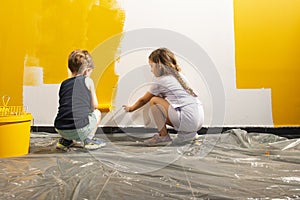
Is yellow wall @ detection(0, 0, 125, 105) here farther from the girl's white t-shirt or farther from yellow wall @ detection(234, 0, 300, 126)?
yellow wall @ detection(234, 0, 300, 126)

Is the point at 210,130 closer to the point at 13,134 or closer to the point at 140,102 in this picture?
the point at 140,102

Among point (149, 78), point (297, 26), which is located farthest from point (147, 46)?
point (297, 26)

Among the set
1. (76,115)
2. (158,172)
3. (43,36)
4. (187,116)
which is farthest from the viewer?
(43,36)

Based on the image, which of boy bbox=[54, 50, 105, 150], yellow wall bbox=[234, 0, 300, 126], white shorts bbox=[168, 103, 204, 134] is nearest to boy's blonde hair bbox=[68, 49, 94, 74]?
boy bbox=[54, 50, 105, 150]

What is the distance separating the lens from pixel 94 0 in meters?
1.63

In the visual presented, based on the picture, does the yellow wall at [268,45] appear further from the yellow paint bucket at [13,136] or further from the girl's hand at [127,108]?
the yellow paint bucket at [13,136]

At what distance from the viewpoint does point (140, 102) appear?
1516 millimetres

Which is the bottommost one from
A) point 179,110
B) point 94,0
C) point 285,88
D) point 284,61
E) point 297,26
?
point 179,110

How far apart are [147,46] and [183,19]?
0.98 feet

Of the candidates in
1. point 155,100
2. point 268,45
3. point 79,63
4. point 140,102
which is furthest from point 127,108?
point 268,45

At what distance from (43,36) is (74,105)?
0.72 metres

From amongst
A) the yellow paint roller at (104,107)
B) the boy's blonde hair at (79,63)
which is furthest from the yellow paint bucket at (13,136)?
Answer: the yellow paint roller at (104,107)

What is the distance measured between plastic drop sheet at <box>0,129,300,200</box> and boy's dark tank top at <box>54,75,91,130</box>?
0.42 feet

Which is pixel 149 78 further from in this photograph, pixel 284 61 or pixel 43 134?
pixel 284 61
